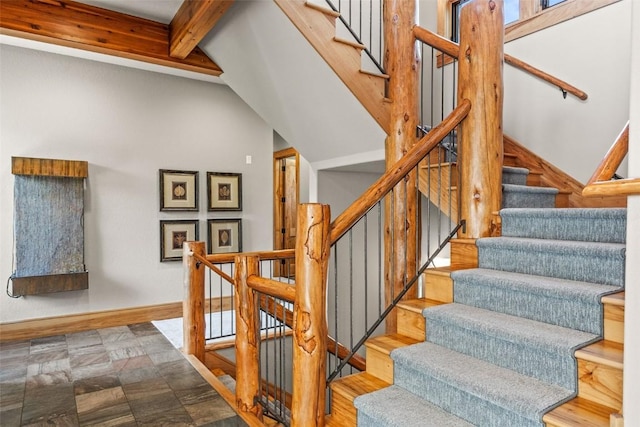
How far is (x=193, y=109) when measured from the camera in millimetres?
4938

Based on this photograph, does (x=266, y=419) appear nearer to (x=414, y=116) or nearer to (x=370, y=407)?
(x=370, y=407)

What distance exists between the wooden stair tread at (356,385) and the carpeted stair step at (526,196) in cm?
150

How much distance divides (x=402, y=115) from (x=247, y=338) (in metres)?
2.04

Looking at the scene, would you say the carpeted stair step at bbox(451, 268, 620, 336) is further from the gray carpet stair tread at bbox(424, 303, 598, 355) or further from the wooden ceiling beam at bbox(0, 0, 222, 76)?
the wooden ceiling beam at bbox(0, 0, 222, 76)

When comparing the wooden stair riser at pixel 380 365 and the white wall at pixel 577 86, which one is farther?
the white wall at pixel 577 86

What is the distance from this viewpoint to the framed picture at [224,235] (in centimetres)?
501

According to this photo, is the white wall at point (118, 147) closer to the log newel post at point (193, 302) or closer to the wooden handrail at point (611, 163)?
the log newel post at point (193, 302)

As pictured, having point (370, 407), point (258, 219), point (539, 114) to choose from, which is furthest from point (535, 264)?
point (258, 219)

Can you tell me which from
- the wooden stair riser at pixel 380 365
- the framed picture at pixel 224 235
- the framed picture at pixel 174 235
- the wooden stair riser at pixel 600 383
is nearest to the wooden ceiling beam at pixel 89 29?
the framed picture at pixel 174 235

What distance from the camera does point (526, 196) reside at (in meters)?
2.90

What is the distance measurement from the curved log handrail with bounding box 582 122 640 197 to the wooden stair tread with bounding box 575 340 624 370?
0.65 meters

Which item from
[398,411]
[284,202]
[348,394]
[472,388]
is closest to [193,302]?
[348,394]

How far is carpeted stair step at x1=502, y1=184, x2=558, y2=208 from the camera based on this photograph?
9.11ft

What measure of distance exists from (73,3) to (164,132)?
1.57 metres
